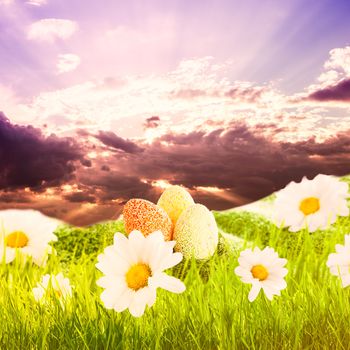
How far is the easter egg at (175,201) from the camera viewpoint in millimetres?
5105

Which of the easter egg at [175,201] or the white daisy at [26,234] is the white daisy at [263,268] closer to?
the white daisy at [26,234]

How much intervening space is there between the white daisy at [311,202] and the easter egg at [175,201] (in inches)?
118

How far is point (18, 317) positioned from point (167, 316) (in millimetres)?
718

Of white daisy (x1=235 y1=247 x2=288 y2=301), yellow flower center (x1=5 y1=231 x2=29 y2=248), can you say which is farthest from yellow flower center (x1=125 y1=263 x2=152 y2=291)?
yellow flower center (x1=5 y1=231 x2=29 y2=248)

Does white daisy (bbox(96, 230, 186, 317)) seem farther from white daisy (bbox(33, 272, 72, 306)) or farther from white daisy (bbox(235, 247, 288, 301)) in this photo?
white daisy (bbox(33, 272, 72, 306))

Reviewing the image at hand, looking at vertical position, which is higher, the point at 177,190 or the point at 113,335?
the point at 177,190

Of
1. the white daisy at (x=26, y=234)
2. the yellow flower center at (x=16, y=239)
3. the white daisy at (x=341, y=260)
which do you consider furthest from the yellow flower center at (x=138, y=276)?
the yellow flower center at (x=16, y=239)

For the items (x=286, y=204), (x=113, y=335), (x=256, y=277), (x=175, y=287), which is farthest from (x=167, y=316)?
(x=175, y=287)

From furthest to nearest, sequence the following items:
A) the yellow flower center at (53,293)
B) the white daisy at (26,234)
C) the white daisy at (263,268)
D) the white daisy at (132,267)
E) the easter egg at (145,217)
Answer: the easter egg at (145,217)
the white daisy at (26,234)
the yellow flower center at (53,293)
the white daisy at (263,268)
the white daisy at (132,267)

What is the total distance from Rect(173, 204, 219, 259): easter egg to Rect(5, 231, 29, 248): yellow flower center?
173 cm

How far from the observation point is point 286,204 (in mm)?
2141

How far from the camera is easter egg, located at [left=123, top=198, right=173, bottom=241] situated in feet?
15.4

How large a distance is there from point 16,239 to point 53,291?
2.35 feet

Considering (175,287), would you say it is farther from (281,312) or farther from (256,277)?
(281,312)
